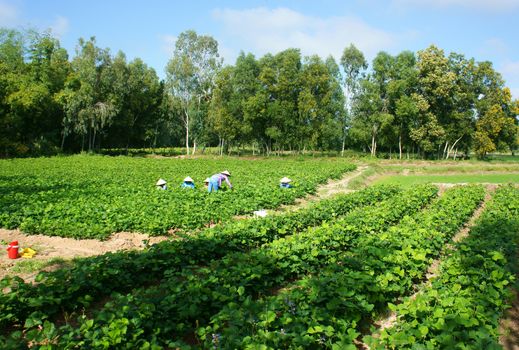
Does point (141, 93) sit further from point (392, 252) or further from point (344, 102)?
point (392, 252)

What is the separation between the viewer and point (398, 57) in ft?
139

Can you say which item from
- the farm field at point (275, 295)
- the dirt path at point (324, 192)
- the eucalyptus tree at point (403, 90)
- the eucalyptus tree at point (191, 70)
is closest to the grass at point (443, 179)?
the dirt path at point (324, 192)

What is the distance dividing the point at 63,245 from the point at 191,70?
139 ft

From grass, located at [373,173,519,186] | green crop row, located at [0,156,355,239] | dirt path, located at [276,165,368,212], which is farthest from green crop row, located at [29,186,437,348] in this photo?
grass, located at [373,173,519,186]

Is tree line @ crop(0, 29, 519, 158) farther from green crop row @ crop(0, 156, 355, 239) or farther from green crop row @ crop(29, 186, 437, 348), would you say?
green crop row @ crop(29, 186, 437, 348)

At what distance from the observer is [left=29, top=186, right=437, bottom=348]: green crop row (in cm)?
414

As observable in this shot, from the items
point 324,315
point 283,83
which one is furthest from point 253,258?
point 283,83

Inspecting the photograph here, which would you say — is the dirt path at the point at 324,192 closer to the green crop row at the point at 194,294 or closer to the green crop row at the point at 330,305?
the green crop row at the point at 194,294

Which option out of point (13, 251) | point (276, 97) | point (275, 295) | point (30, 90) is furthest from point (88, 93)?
point (275, 295)

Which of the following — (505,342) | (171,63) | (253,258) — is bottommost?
(505,342)

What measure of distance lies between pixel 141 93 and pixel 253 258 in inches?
1814

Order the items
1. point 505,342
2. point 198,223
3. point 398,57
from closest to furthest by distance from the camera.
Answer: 1. point 505,342
2. point 198,223
3. point 398,57

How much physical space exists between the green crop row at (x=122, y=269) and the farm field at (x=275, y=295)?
24 millimetres

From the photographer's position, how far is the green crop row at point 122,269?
520 cm
